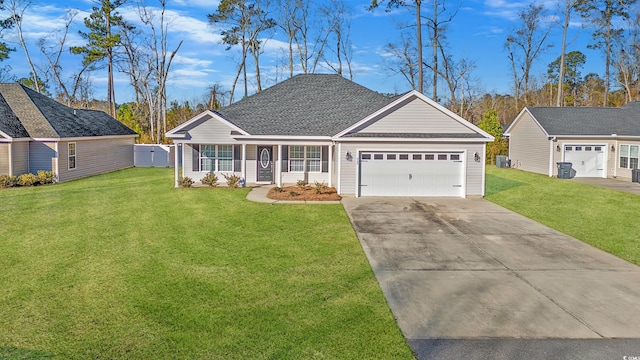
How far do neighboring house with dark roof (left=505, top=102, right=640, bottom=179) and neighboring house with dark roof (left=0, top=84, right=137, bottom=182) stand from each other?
2677 centimetres

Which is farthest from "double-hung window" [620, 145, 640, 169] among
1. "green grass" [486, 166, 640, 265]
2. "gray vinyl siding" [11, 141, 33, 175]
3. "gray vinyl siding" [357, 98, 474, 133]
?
"gray vinyl siding" [11, 141, 33, 175]

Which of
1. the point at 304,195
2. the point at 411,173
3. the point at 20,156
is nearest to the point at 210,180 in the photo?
the point at 304,195

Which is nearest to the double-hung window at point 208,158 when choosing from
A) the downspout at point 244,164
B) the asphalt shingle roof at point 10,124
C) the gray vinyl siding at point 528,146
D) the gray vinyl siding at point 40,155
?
the downspout at point 244,164

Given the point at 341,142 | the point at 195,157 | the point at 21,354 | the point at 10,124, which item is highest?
the point at 10,124

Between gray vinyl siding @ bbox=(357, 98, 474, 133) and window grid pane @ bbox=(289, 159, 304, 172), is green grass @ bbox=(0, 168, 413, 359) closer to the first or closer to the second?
gray vinyl siding @ bbox=(357, 98, 474, 133)

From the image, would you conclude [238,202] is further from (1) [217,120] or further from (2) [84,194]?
(2) [84,194]

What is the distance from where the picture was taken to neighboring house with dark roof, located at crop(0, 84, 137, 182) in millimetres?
19938

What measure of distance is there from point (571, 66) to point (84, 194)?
6023 centimetres

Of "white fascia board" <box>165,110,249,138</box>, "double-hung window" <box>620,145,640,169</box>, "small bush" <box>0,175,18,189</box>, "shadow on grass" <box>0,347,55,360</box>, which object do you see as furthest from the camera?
"double-hung window" <box>620,145,640,169</box>

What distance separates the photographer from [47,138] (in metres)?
20.4

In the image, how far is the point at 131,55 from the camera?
138 feet

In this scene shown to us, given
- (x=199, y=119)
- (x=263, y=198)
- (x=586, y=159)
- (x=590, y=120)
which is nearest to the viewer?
(x=263, y=198)

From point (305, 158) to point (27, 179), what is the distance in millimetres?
13114

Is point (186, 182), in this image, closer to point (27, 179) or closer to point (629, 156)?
point (27, 179)
